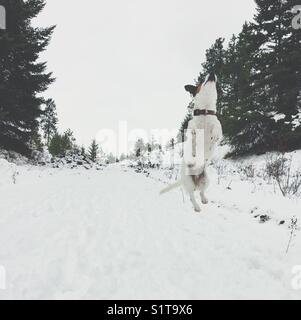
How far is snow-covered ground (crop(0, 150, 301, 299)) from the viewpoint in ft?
10.7

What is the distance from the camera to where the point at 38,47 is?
20250 mm

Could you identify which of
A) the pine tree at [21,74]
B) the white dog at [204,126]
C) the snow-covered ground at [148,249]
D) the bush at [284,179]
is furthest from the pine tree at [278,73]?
the white dog at [204,126]

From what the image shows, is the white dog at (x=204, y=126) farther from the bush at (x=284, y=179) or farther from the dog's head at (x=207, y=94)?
the bush at (x=284, y=179)

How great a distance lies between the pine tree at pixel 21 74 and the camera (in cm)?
1862

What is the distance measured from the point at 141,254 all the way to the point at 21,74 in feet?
59.9

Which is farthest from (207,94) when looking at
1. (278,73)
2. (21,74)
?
(21,74)

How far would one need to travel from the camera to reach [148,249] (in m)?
4.44

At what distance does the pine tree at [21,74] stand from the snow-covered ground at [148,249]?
40.6 feet

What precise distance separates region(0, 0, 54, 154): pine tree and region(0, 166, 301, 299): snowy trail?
13125mm

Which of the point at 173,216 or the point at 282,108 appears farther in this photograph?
the point at 282,108

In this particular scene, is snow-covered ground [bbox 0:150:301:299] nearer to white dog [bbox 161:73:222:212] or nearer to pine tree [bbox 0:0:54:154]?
white dog [bbox 161:73:222:212]
